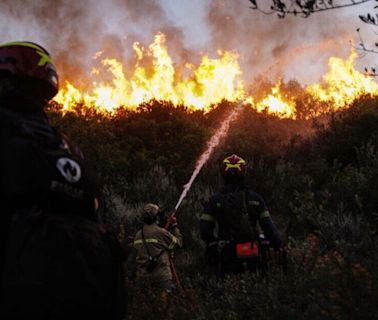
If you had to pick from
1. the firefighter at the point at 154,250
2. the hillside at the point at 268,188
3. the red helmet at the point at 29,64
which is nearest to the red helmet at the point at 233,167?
the hillside at the point at 268,188

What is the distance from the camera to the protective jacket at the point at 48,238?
2.12 m

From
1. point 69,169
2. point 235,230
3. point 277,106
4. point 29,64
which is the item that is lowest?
point 69,169

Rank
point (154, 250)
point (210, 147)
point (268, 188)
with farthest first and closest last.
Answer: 1. point (210, 147)
2. point (268, 188)
3. point (154, 250)

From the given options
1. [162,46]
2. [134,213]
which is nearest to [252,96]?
[162,46]

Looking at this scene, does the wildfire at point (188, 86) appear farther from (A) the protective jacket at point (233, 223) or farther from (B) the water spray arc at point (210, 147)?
(A) the protective jacket at point (233, 223)

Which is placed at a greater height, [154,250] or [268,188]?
[268,188]

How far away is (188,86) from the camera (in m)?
24.7

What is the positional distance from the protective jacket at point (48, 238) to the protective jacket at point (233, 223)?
13.7 feet

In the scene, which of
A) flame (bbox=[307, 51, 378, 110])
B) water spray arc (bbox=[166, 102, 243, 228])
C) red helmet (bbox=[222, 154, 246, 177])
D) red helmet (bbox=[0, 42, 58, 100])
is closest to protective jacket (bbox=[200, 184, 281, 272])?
red helmet (bbox=[222, 154, 246, 177])

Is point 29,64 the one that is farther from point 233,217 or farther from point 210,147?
point 210,147

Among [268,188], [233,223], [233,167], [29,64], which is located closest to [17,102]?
[29,64]

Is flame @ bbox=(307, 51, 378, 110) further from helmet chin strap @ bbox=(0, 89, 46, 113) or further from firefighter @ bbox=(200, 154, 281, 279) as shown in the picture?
helmet chin strap @ bbox=(0, 89, 46, 113)

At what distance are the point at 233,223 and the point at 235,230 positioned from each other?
80 millimetres

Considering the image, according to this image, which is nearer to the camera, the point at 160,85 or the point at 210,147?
the point at 210,147
